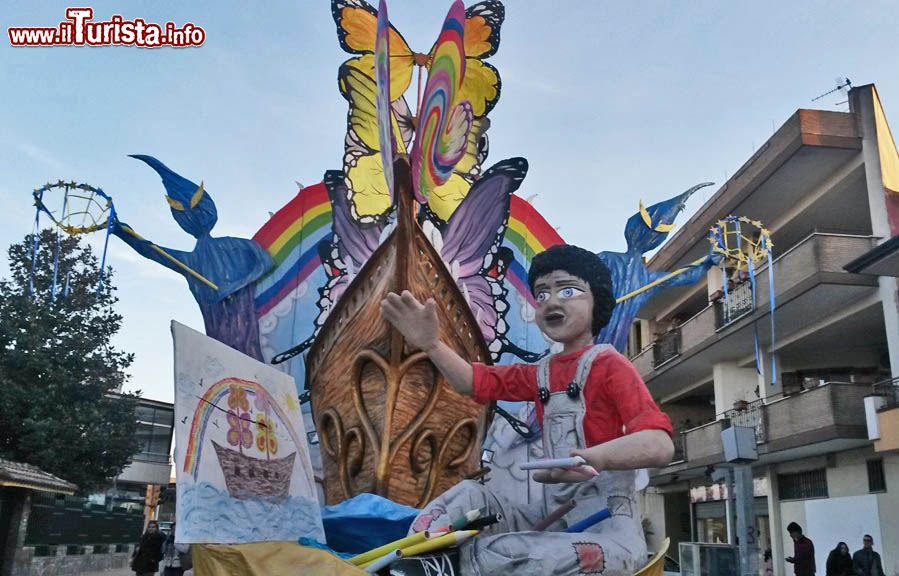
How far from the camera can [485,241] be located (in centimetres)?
555

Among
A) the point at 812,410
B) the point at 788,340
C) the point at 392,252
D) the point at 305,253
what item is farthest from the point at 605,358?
the point at 788,340

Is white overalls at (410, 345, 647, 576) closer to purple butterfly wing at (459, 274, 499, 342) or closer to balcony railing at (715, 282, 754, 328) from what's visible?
purple butterfly wing at (459, 274, 499, 342)

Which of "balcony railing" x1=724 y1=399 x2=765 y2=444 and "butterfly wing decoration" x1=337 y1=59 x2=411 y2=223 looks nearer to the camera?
"butterfly wing decoration" x1=337 y1=59 x2=411 y2=223

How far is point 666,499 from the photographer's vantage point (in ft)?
68.5

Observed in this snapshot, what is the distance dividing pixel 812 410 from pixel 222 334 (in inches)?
409

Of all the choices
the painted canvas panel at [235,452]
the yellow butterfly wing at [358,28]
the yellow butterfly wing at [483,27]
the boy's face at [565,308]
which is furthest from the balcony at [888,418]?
the painted canvas panel at [235,452]

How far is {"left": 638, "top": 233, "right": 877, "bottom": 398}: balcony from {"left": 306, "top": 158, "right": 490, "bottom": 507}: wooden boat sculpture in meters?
9.13

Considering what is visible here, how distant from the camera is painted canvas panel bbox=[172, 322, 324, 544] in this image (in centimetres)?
315

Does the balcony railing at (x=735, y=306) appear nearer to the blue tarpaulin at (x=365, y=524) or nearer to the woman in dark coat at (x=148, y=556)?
the woman in dark coat at (x=148, y=556)

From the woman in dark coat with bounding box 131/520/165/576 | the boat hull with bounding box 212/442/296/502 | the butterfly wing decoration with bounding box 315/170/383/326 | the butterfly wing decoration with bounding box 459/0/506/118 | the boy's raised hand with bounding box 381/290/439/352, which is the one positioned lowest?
the woman in dark coat with bounding box 131/520/165/576

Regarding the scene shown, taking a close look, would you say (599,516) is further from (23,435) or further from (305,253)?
(23,435)

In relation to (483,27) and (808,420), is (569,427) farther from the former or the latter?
(808,420)

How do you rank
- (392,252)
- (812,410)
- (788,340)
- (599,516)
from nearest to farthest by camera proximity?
1. (599,516)
2. (392,252)
3. (812,410)
4. (788,340)

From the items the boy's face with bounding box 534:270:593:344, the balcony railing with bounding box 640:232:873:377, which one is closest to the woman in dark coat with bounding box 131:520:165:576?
the boy's face with bounding box 534:270:593:344
